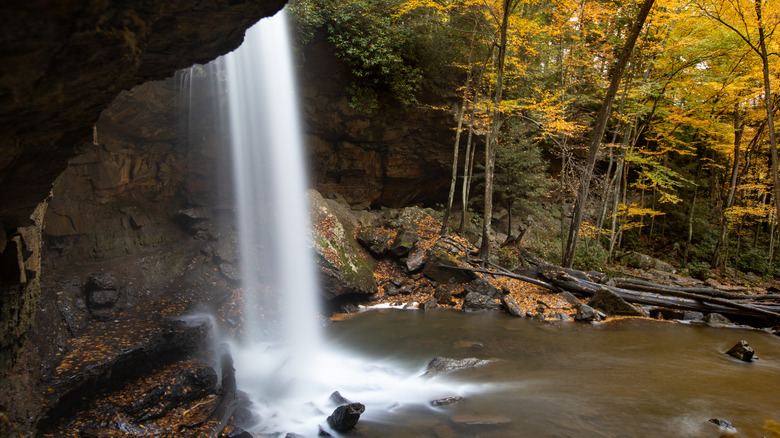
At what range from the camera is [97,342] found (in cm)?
621

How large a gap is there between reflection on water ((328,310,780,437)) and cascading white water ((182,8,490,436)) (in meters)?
0.41

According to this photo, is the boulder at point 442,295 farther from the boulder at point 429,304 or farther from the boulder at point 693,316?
the boulder at point 693,316

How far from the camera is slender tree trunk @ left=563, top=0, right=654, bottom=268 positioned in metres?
9.20

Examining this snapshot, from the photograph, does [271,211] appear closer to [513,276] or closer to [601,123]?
[513,276]

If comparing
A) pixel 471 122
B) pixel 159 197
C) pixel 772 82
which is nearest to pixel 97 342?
pixel 159 197

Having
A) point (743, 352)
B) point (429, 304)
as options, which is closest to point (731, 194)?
point (743, 352)

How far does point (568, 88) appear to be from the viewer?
647 inches

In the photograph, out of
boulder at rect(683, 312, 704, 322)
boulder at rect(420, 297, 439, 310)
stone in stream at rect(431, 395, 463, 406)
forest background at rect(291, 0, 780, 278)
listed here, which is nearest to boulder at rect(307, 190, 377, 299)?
boulder at rect(420, 297, 439, 310)

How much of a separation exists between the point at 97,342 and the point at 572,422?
7.54 m

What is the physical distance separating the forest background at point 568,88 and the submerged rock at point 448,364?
585 cm

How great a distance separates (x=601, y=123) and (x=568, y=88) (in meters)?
7.06

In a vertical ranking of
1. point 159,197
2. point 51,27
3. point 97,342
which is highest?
point 51,27

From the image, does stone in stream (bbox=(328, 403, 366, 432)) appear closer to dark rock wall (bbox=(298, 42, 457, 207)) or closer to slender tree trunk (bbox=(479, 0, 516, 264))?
slender tree trunk (bbox=(479, 0, 516, 264))

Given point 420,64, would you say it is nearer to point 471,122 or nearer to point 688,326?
point 471,122
